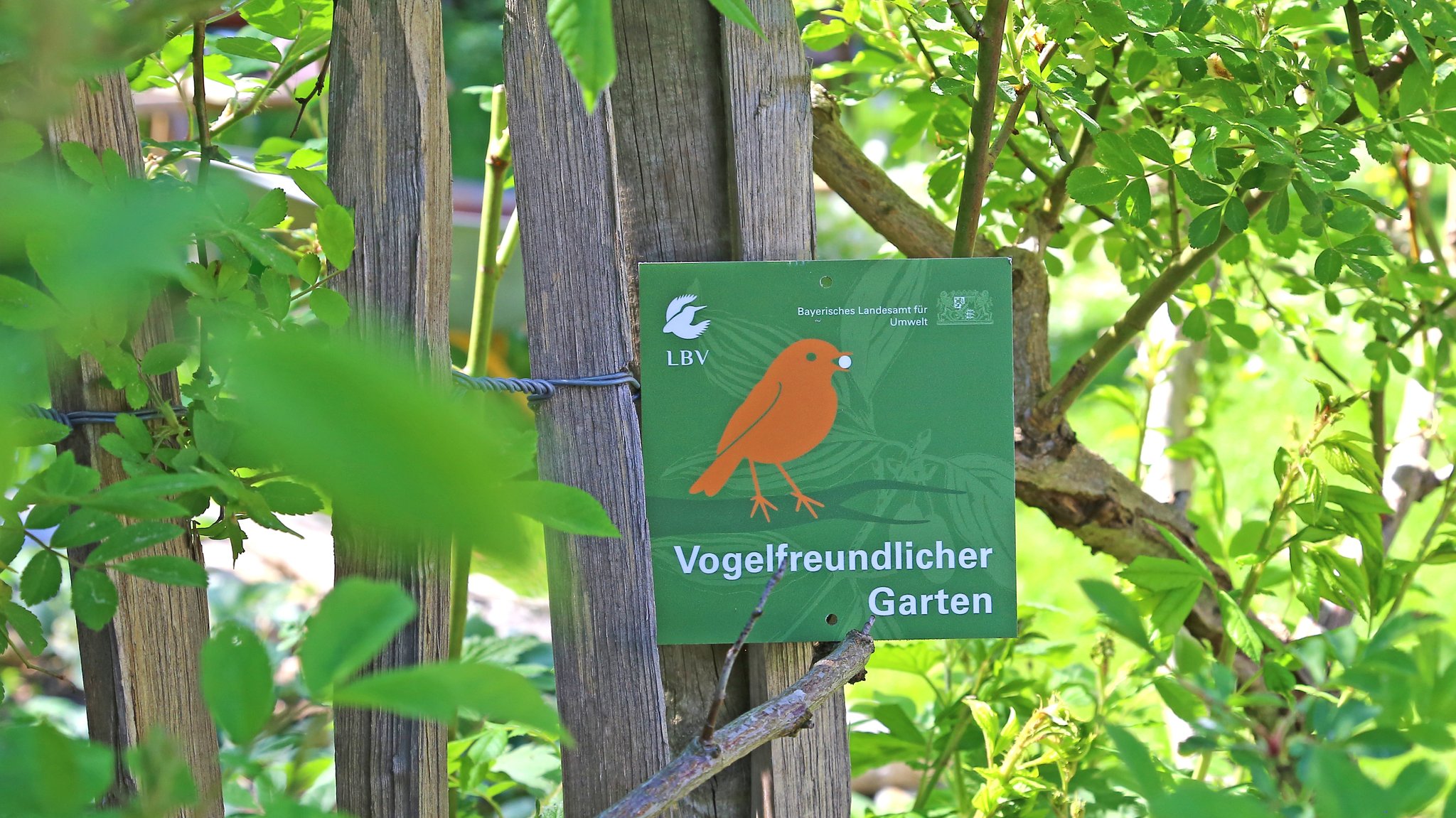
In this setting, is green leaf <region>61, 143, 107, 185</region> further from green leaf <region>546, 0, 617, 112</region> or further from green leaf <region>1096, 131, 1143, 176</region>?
green leaf <region>1096, 131, 1143, 176</region>

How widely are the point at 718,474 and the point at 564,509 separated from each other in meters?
0.43

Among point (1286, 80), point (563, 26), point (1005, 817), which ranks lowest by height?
point (1005, 817)

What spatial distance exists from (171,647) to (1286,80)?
1084mm

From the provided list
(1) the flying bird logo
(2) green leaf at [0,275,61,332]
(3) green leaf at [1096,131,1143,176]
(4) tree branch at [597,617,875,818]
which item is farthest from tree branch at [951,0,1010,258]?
(2) green leaf at [0,275,61,332]

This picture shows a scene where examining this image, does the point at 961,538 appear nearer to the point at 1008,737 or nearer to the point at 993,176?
the point at 1008,737

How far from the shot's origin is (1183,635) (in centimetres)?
65

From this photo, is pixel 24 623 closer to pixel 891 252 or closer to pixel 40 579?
pixel 40 579

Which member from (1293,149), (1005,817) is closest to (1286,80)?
(1293,149)

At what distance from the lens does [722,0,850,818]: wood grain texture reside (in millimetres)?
989

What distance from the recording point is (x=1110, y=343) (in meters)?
1.41

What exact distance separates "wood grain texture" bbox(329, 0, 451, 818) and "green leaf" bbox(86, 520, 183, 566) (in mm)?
241

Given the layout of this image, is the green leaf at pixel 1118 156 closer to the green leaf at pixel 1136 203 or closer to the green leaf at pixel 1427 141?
the green leaf at pixel 1136 203

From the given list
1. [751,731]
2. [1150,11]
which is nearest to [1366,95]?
[1150,11]

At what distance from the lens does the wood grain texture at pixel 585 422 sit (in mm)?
927
